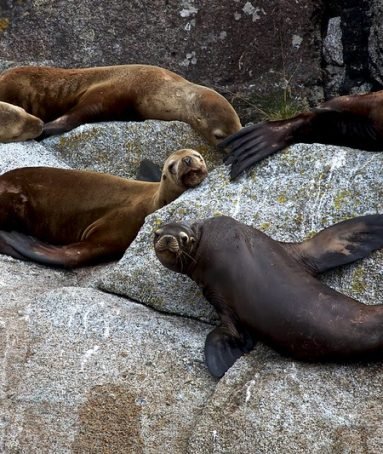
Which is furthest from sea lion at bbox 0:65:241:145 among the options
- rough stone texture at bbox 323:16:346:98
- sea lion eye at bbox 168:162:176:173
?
sea lion eye at bbox 168:162:176:173

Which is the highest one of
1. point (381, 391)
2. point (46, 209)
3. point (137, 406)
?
point (381, 391)

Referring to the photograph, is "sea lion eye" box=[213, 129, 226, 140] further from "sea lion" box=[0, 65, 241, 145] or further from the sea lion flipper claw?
the sea lion flipper claw

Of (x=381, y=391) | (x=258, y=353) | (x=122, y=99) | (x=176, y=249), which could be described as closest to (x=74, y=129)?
(x=122, y=99)

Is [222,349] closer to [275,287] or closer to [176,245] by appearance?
[275,287]

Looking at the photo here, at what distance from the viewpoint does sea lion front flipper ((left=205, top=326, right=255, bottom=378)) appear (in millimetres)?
4977

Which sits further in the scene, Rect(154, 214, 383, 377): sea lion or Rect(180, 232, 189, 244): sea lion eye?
Rect(180, 232, 189, 244): sea lion eye

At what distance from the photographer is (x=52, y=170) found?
721 cm

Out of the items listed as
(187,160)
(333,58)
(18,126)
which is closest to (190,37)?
(333,58)

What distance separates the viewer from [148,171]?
7547 mm

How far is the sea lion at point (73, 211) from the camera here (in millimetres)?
6574

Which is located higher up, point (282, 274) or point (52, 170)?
point (282, 274)

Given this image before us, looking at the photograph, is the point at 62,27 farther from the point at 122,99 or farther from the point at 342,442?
the point at 342,442

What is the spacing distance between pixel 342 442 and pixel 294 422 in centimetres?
23

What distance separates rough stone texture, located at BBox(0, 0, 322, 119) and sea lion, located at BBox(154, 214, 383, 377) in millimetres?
4154
